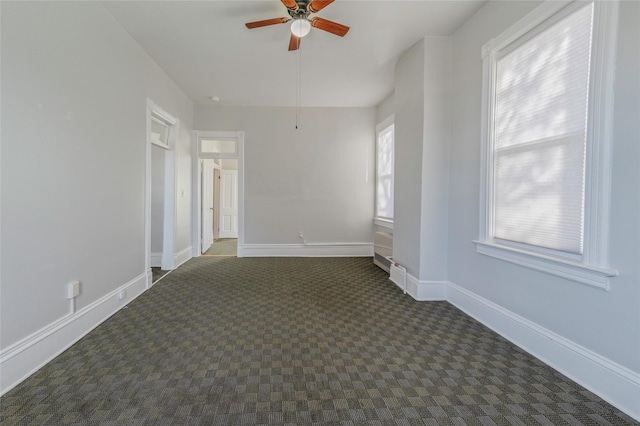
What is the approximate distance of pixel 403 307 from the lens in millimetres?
2934

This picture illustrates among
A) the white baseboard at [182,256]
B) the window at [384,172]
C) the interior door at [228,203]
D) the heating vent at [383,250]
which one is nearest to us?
the heating vent at [383,250]

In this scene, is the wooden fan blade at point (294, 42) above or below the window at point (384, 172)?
above

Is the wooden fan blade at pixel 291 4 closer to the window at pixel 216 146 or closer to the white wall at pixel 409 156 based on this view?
the white wall at pixel 409 156

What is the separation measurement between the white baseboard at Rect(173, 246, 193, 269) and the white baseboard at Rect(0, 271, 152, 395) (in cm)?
161

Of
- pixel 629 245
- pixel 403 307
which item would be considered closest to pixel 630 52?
pixel 629 245

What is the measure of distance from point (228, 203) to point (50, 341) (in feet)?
20.5

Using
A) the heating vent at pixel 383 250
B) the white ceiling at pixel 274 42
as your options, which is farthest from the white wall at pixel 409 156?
the heating vent at pixel 383 250

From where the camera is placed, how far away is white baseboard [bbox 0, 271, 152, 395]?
1.66 metres

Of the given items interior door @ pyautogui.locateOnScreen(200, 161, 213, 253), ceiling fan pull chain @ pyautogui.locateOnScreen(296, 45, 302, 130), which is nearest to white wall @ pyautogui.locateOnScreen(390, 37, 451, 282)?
ceiling fan pull chain @ pyautogui.locateOnScreen(296, 45, 302, 130)

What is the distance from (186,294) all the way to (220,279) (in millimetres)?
627

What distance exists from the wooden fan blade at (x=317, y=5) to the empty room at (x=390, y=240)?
0.02 meters

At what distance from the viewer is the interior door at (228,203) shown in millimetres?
8008

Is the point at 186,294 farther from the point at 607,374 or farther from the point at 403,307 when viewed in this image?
the point at 607,374

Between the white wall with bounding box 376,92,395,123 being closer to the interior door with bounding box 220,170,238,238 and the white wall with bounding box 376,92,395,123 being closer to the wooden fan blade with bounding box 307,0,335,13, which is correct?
the wooden fan blade with bounding box 307,0,335,13
